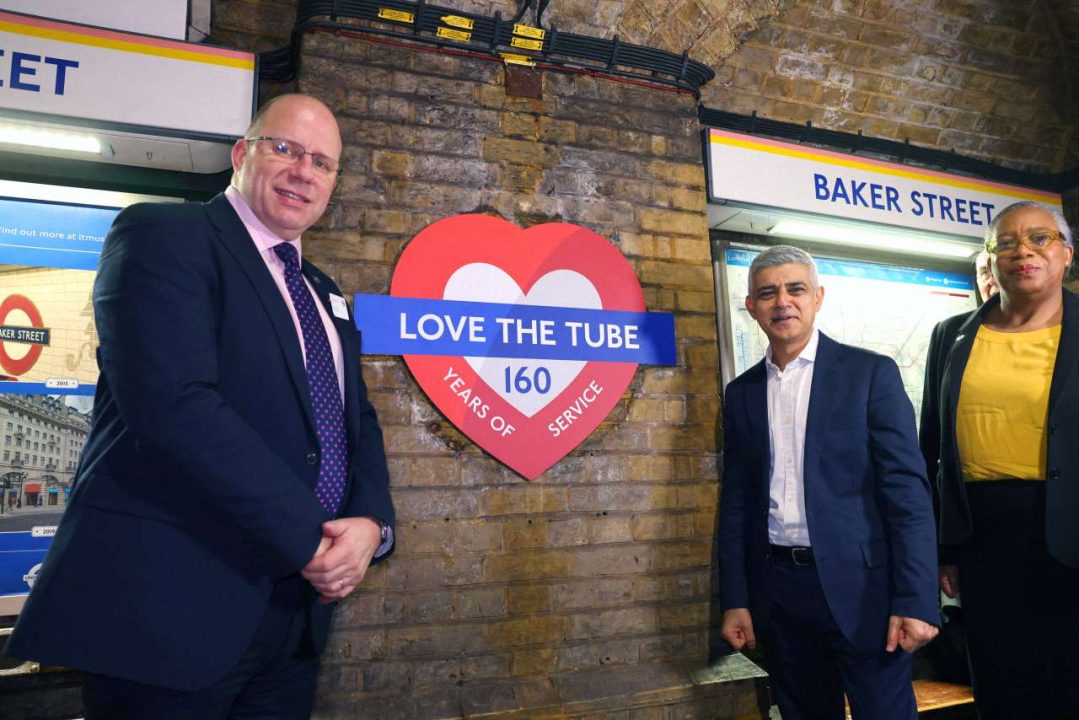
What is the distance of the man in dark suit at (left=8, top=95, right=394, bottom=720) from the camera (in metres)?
1.04

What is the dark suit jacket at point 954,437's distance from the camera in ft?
5.49

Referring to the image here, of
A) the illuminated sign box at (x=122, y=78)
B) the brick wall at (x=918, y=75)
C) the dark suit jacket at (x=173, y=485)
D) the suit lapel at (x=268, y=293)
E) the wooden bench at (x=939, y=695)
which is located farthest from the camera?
the brick wall at (x=918, y=75)

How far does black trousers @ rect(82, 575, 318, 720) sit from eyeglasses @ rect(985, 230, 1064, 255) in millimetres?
2115

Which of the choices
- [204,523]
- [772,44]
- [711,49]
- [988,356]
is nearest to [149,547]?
[204,523]

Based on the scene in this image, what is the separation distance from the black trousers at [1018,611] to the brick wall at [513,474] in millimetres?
811

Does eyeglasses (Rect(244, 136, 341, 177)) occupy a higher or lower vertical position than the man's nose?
higher

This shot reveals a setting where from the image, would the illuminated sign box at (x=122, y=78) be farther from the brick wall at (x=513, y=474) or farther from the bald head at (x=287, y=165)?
the bald head at (x=287, y=165)

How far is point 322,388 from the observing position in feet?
4.54

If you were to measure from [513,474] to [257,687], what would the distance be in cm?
113

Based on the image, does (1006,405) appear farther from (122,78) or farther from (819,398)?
(122,78)

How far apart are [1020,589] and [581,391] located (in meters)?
1.41

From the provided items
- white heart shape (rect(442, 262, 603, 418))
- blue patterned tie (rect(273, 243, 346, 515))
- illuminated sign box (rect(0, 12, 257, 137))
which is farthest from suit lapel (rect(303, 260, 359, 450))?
illuminated sign box (rect(0, 12, 257, 137))

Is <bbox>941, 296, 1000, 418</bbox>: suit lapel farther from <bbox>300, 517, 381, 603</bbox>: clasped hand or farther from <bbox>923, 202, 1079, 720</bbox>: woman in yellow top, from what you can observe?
<bbox>300, 517, 381, 603</bbox>: clasped hand

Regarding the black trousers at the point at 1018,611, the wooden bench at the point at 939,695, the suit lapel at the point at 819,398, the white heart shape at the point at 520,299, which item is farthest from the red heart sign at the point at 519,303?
the wooden bench at the point at 939,695
